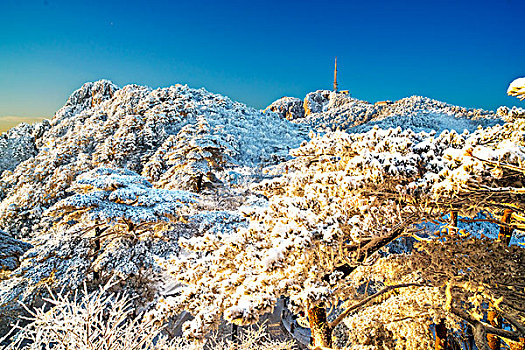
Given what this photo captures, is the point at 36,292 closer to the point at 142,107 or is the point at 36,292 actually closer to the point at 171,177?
the point at 171,177

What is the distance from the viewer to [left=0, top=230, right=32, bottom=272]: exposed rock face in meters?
7.17

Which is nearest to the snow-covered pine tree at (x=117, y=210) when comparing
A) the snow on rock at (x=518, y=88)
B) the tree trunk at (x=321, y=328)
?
the tree trunk at (x=321, y=328)

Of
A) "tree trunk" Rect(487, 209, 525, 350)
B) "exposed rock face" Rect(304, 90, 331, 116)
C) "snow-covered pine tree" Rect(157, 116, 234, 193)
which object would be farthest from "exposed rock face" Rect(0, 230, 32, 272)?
"exposed rock face" Rect(304, 90, 331, 116)

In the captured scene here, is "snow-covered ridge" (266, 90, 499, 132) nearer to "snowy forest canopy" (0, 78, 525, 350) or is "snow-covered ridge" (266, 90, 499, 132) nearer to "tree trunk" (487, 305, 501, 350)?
"snowy forest canopy" (0, 78, 525, 350)

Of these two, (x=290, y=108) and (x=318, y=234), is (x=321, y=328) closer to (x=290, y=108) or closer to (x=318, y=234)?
(x=318, y=234)

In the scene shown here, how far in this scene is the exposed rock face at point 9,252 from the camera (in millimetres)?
7172

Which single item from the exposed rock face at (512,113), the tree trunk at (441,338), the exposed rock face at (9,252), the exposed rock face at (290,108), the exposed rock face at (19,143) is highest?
the exposed rock face at (290,108)

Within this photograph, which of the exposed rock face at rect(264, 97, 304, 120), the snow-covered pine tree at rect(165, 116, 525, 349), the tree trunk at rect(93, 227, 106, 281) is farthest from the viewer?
the exposed rock face at rect(264, 97, 304, 120)

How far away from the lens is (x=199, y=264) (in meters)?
5.34

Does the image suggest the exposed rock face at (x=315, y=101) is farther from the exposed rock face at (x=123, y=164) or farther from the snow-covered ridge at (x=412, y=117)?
the exposed rock face at (x=123, y=164)

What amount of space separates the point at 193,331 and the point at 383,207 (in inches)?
148

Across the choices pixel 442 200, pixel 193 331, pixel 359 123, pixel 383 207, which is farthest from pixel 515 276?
pixel 359 123

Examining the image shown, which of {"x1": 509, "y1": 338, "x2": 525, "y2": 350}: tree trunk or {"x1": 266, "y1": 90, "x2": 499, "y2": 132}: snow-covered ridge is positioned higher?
{"x1": 266, "y1": 90, "x2": 499, "y2": 132}: snow-covered ridge

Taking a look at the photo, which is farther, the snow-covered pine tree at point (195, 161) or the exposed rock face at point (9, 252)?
the snow-covered pine tree at point (195, 161)
